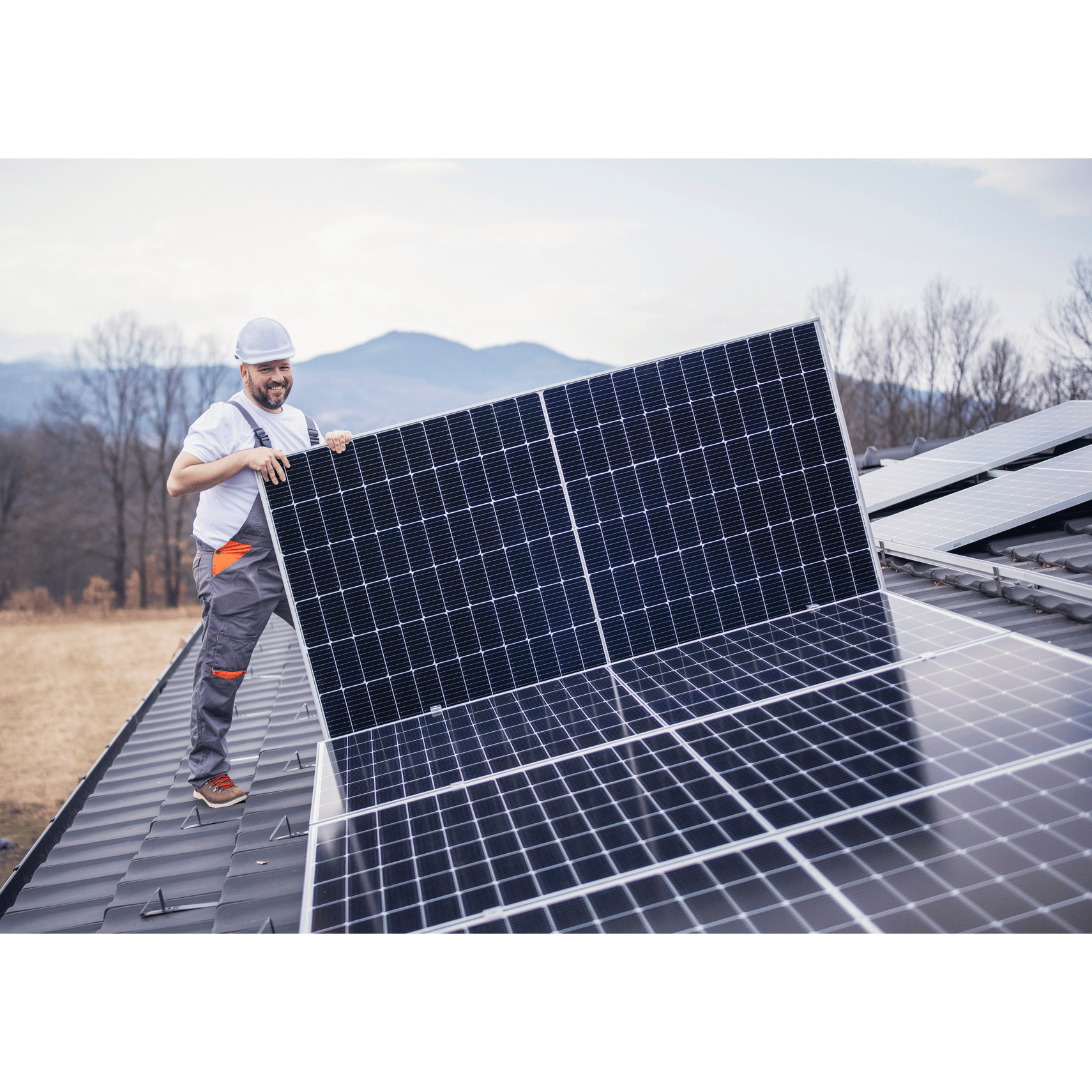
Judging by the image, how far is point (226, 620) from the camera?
6.46 metres

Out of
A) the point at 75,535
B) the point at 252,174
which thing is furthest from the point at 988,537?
the point at 252,174

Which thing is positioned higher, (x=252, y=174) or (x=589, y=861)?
(x=252, y=174)

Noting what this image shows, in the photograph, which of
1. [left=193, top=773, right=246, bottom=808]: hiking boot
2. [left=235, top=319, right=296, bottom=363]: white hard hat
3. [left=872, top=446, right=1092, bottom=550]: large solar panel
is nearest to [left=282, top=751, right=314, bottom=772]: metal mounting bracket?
[left=193, top=773, right=246, bottom=808]: hiking boot

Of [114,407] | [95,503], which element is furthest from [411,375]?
[95,503]

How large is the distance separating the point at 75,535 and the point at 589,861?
58535 mm

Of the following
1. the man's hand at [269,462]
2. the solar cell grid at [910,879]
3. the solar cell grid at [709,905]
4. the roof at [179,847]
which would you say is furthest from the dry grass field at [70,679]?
the solar cell grid at [910,879]

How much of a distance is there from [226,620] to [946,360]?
2697 inches

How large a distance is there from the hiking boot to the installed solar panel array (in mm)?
1054

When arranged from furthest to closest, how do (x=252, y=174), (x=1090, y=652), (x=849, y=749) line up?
(x=252, y=174)
(x=1090, y=652)
(x=849, y=749)

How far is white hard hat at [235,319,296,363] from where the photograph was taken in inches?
260

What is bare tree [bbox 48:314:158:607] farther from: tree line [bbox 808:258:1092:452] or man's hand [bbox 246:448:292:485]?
man's hand [bbox 246:448:292:485]

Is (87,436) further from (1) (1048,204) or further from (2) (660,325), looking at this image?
(1) (1048,204)

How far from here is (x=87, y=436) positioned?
55.4 meters

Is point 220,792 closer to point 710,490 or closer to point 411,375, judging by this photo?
point 710,490
